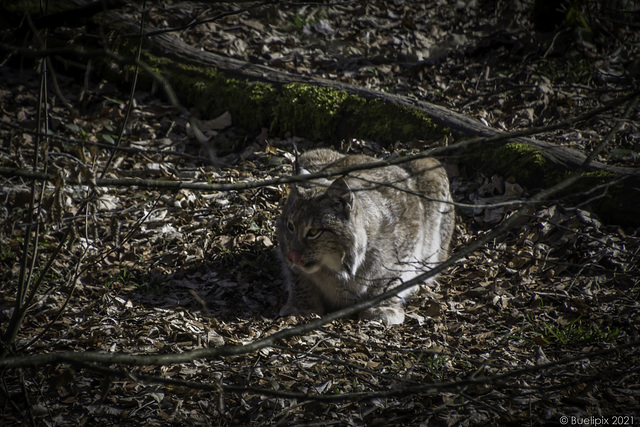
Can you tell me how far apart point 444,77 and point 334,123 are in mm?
2060

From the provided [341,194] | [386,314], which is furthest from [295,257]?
[386,314]

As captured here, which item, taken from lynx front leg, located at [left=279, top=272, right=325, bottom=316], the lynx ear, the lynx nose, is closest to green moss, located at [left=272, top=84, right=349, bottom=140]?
the lynx ear

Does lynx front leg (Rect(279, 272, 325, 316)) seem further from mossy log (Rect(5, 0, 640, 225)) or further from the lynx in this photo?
mossy log (Rect(5, 0, 640, 225))

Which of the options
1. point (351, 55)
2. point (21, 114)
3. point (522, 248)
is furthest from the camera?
point (351, 55)

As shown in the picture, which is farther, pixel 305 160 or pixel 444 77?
pixel 444 77

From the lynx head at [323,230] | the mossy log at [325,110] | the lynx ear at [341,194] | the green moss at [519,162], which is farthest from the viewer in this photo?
the mossy log at [325,110]

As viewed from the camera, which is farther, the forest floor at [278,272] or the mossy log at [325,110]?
the mossy log at [325,110]

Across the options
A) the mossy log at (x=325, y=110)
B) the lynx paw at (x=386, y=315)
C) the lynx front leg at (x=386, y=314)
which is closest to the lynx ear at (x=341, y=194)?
the lynx front leg at (x=386, y=314)

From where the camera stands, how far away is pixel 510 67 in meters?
7.78

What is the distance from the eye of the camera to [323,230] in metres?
4.73

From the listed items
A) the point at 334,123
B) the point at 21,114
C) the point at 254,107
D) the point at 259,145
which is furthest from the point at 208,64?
the point at 21,114

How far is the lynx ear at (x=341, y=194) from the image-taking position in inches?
181

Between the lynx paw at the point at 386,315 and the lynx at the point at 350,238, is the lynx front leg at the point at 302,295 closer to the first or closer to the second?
the lynx at the point at 350,238

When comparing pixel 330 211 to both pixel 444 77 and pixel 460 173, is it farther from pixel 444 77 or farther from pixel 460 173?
pixel 444 77
